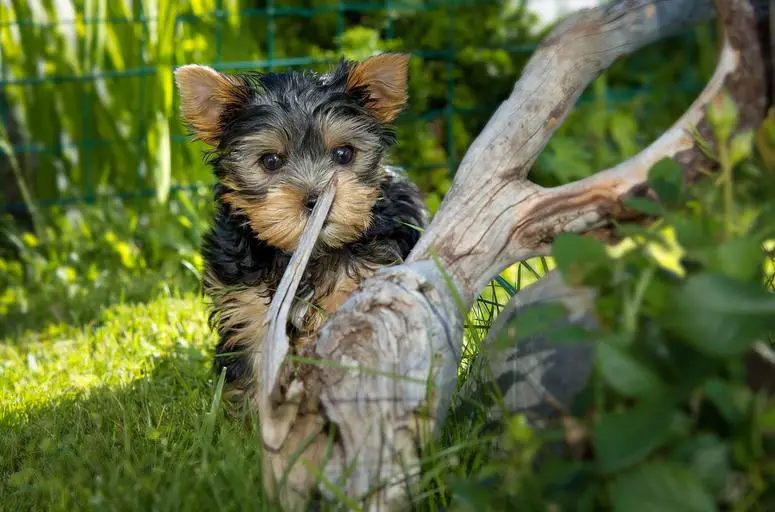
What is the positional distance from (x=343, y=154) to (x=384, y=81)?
327 mm

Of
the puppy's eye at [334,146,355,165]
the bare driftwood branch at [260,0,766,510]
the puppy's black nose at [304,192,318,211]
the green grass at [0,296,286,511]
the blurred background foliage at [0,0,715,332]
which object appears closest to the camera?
the bare driftwood branch at [260,0,766,510]

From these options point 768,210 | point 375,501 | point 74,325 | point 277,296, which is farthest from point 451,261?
point 74,325

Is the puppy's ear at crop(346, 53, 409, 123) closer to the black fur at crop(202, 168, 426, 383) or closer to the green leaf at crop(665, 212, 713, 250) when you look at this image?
the black fur at crop(202, 168, 426, 383)

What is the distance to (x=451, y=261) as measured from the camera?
102 inches

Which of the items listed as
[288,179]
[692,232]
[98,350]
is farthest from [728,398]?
[98,350]

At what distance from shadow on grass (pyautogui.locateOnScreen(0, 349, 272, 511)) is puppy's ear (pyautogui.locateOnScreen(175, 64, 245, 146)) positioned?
0.97 m

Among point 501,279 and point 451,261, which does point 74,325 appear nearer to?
point 501,279

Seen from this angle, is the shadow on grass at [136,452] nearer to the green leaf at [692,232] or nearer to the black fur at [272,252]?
the black fur at [272,252]

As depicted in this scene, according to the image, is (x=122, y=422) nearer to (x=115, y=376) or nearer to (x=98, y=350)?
(x=115, y=376)

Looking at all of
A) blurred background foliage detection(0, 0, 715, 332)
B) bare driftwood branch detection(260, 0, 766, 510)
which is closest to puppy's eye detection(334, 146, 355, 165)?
bare driftwood branch detection(260, 0, 766, 510)

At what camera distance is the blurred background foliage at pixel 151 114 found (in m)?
5.68

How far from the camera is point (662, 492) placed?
1.75 m

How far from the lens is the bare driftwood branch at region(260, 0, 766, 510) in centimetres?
228

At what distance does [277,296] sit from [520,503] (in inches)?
36.5
